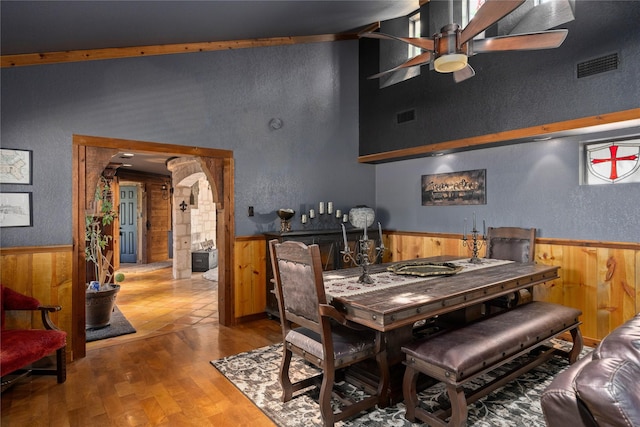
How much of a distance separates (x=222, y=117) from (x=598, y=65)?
369 cm

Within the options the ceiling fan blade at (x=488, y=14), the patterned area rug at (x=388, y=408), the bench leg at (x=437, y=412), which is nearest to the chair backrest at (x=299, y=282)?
the patterned area rug at (x=388, y=408)

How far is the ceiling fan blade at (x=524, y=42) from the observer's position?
7.85 ft

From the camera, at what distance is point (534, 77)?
3.56 m

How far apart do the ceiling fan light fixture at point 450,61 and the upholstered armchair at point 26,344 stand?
11.2 ft

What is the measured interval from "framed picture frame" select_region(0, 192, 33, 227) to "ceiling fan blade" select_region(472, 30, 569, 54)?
3731 mm

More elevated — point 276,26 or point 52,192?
point 276,26

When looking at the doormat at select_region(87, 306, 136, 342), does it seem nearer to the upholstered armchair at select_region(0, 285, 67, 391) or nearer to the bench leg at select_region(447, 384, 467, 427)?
the upholstered armchair at select_region(0, 285, 67, 391)

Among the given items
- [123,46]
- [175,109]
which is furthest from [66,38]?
[175,109]

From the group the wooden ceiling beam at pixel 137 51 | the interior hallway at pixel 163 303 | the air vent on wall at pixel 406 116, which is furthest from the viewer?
the air vent on wall at pixel 406 116

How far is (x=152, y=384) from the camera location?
2.72 m

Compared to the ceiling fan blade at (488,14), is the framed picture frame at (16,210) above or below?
below

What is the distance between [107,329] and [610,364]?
4389 mm

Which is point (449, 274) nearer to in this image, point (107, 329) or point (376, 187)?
point (376, 187)

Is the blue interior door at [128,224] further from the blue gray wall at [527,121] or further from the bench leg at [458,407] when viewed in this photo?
the bench leg at [458,407]
